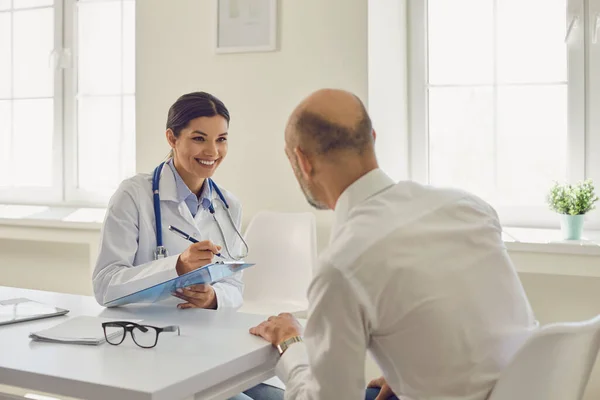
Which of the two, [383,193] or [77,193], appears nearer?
[383,193]

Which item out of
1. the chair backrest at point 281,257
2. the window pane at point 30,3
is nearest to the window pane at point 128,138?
the window pane at point 30,3

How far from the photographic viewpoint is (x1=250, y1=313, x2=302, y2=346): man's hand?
159 centimetres

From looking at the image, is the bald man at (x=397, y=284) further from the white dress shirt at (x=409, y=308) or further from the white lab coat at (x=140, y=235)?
Result: the white lab coat at (x=140, y=235)

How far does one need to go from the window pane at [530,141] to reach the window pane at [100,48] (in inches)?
79.8

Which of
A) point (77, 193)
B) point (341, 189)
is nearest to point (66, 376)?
point (341, 189)

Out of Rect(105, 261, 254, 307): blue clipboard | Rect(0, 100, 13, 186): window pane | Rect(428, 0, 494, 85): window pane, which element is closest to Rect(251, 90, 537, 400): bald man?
Rect(105, 261, 254, 307): blue clipboard

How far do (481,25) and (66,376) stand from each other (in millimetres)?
2449

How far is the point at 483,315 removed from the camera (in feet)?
4.25

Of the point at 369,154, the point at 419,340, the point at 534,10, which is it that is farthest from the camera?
the point at 534,10

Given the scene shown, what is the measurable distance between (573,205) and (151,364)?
1928 mm

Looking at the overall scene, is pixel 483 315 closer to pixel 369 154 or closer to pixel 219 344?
pixel 369 154

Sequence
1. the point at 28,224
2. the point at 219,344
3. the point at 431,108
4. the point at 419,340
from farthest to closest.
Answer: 1. the point at 28,224
2. the point at 431,108
3. the point at 219,344
4. the point at 419,340

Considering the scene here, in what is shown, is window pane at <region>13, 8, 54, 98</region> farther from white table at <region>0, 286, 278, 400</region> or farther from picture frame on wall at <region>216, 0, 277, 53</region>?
white table at <region>0, 286, 278, 400</region>

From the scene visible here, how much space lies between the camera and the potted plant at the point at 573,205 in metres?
2.79
